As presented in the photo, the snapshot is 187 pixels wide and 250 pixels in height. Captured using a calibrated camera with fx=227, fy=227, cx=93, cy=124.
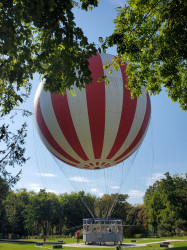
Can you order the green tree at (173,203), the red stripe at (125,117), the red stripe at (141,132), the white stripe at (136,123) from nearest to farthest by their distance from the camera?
1. the red stripe at (125,117)
2. the white stripe at (136,123)
3. the red stripe at (141,132)
4. the green tree at (173,203)

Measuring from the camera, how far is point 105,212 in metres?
42.0

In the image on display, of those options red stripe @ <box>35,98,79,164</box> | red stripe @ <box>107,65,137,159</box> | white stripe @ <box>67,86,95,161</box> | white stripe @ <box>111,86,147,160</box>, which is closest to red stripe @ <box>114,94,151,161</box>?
white stripe @ <box>111,86,147,160</box>

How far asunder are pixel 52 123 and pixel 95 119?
271cm

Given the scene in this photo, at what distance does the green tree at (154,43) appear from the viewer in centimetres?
811

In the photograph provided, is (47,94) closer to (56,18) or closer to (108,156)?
(108,156)

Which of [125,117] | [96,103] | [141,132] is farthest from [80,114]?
[141,132]

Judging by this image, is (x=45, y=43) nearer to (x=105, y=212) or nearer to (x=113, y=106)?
(x=113, y=106)

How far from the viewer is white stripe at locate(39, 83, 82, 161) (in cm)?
1350

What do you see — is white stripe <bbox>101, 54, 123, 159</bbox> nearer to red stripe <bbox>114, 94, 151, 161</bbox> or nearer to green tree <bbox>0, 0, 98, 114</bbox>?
red stripe <bbox>114, 94, 151, 161</bbox>

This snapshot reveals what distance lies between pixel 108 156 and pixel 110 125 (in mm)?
2405

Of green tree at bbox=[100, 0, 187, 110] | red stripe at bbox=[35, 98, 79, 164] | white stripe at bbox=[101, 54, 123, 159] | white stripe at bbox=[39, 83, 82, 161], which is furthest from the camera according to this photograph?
red stripe at bbox=[35, 98, 79, 164]

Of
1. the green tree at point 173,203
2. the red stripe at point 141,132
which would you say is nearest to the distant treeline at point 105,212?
the green tree at point 173,203

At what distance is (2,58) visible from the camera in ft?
22.3

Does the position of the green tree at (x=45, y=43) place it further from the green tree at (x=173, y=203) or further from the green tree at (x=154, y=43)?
the green tree at (x=173, y=203)
